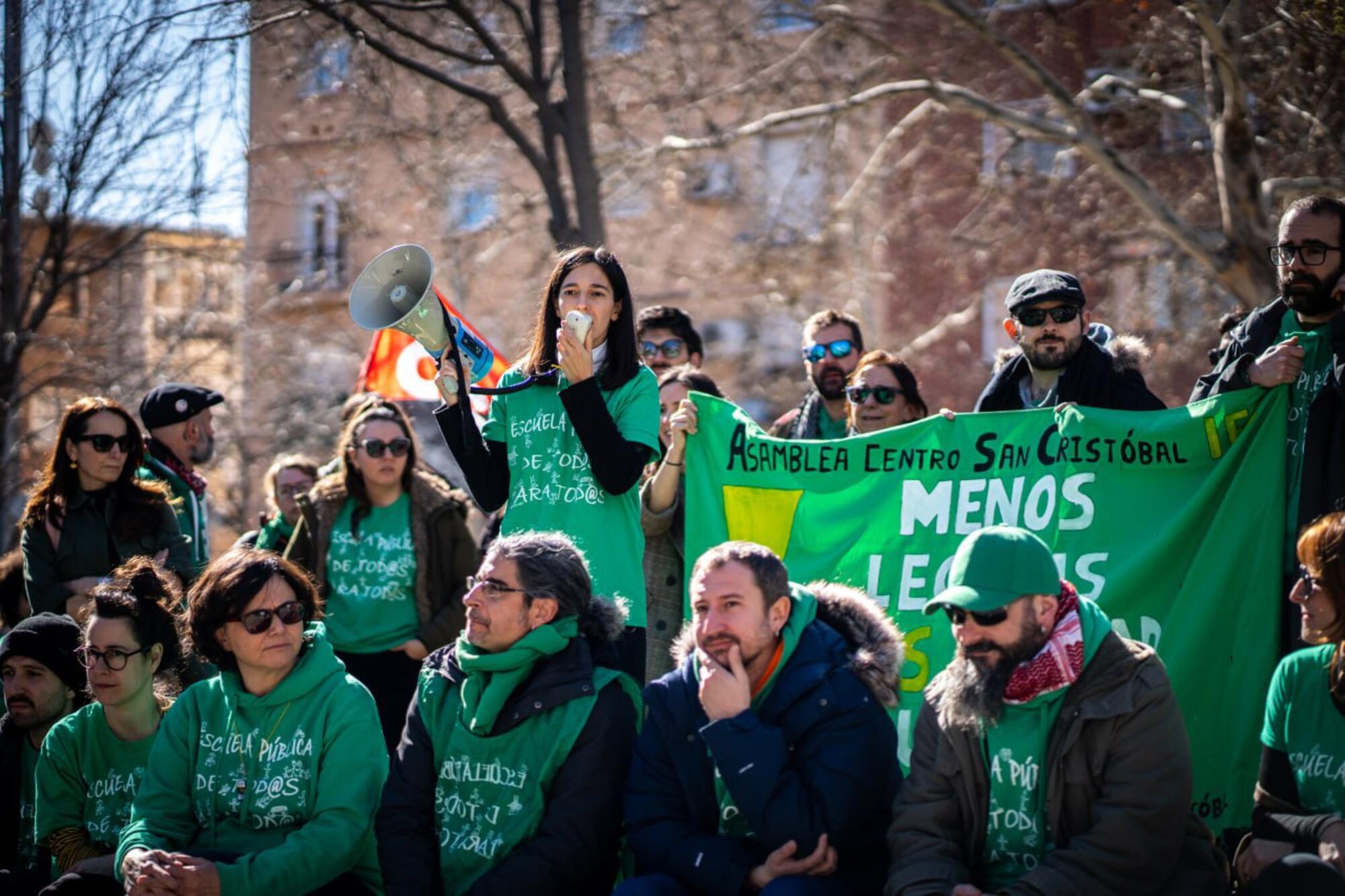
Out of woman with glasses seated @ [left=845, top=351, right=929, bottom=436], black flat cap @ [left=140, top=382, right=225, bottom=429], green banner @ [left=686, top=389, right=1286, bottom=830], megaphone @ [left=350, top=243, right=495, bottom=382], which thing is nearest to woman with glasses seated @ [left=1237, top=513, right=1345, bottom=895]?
green banner @ [left=686, top=389, right=1286, bottom=830]

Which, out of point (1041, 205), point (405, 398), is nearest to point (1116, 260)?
point (1041, 205)

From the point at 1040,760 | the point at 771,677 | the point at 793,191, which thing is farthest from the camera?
the point at 793,191

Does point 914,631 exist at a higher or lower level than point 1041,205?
lower

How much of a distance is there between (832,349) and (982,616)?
2899 mm

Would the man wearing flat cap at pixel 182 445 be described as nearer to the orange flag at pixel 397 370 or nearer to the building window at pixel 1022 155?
the orange flag at pixel 397 370

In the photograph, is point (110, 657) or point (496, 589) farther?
point (110, 657)

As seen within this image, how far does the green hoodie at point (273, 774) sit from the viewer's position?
493cm

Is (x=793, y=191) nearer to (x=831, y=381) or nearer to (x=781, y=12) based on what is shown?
(x=781, y=12)

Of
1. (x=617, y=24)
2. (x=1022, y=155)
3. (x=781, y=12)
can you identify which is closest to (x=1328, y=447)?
(x=617, y=24)

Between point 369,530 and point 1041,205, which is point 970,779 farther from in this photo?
point 1041,205

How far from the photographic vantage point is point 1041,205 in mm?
19609

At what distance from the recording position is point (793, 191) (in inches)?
788

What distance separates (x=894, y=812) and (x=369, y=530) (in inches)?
125

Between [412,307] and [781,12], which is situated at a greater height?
[781,12]
